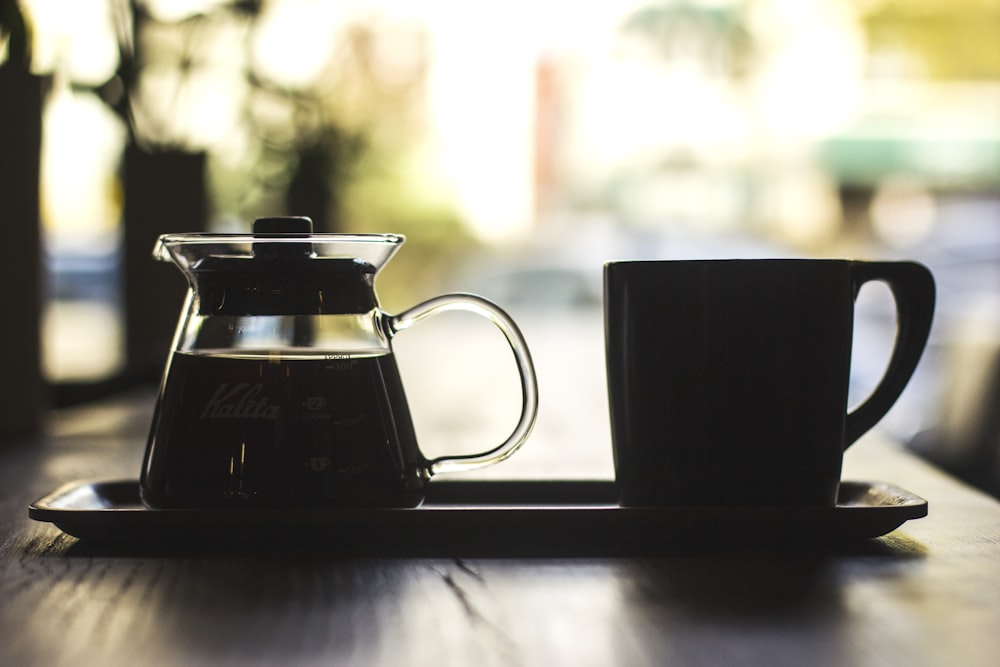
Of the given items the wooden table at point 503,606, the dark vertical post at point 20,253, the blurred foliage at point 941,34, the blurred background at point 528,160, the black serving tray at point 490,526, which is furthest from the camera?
the blurred foliage at point 941,34

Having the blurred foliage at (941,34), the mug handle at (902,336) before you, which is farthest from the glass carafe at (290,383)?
the blurred foliage at (941,34)

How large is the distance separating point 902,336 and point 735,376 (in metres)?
0.10

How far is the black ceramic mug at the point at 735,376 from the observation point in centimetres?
45

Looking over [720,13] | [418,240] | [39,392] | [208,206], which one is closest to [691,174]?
[720,13]

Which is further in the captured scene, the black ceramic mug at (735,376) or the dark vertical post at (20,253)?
the dark vertical post at (20,253)

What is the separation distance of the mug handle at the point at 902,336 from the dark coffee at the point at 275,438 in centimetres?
22

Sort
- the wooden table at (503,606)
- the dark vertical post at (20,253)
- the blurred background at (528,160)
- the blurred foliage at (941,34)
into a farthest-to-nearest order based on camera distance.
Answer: the blurred foliage at (941,34)
the blurred background at (528,160)
the dark vertical post at (20,253)
the wooden table at (503,606)

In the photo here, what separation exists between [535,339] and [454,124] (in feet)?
18.7

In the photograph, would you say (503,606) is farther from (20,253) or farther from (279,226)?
(20,253)

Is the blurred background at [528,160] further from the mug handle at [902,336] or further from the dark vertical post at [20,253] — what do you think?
the mug handle at [902,336]

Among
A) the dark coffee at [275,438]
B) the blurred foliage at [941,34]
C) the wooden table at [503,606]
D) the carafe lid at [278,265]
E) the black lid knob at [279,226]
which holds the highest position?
the blurred foliage at [941,34]

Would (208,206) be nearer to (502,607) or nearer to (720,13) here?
(502,607)

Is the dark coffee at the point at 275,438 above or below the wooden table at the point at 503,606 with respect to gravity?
above

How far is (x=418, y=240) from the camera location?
9.06 metres
